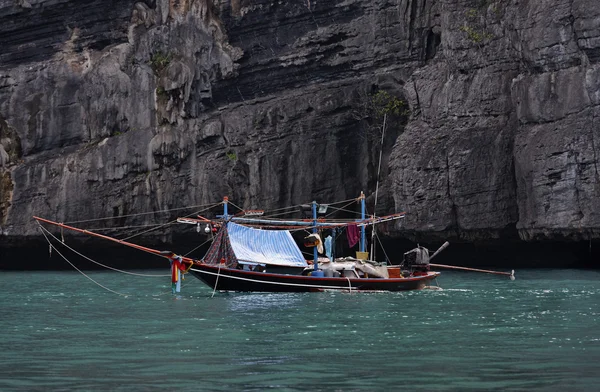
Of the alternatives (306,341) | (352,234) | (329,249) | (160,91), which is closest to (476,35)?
(352,234)

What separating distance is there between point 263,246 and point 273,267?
3.01 feet

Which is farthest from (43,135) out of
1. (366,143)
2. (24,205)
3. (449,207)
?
(449,207)

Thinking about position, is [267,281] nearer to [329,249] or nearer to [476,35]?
[329,249]

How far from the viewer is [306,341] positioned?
23797 mm

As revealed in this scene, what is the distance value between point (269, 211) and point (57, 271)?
505 inches

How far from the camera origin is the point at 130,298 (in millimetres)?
37531

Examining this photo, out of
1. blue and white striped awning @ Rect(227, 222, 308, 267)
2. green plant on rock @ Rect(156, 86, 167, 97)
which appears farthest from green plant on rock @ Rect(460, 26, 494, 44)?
green plant on rock @ Rect(156, 86, 167, 97)

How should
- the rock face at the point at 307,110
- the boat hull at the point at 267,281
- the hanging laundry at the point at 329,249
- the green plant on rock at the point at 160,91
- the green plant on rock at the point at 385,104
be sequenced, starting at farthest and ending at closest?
the green plant on rock at the point at 160,91
the green plant on rock at the point at 385,104
the rock face at the point at 307,110
the hanging laundry at the point at 329,249
the boat hull at the point at 267,281

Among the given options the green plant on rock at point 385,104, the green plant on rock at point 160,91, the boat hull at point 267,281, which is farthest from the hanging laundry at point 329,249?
the green plant on rock at point 160,91

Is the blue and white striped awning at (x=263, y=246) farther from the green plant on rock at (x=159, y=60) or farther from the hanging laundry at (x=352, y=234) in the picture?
the green plant on rock at (x=159, y=60)

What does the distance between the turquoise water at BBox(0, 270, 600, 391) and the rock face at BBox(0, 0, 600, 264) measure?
39.5ft

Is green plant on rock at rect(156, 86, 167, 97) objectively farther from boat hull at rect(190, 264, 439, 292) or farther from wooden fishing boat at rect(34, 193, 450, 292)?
boat hull at rect(190, 264, 439, 292)

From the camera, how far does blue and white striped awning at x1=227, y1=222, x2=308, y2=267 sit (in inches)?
1625

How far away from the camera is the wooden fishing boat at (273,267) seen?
4000 centimetres
